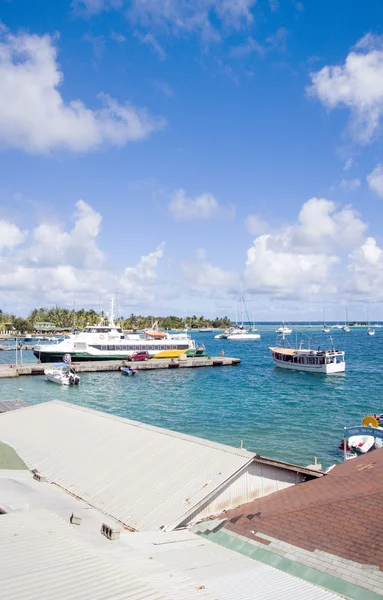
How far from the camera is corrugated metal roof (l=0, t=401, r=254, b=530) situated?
52.5 feet

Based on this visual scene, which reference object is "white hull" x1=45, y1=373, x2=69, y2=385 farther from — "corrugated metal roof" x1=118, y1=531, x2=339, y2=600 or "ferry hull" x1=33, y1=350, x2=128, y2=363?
"corrugated metal roof" x1=118, y1=531, x2=339, y2=600

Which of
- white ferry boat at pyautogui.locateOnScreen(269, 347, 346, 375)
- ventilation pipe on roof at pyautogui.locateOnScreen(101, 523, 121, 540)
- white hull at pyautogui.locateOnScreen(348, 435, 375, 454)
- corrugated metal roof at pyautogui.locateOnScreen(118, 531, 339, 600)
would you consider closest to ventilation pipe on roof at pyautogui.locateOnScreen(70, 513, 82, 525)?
ventilation pipe on roof at pyautogui.locateOnScreen(101, 523, 121, 540)

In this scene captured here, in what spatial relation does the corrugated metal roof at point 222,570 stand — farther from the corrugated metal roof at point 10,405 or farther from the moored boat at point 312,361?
the moored boat at point 312,361

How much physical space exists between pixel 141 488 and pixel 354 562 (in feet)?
24.7

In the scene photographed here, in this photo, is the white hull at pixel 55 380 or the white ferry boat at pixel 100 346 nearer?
the white hull at pixel 55 380

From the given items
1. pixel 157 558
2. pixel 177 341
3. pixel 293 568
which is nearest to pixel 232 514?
pixel 293 568

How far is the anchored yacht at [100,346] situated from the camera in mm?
82125

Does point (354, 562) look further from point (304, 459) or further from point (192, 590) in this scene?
point (304, 459)

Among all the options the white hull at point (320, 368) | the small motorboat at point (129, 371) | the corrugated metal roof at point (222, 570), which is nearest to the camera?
the corrugated metal roof at point (222, 570)

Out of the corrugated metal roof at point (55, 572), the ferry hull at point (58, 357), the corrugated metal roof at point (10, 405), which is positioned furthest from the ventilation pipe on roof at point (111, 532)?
the ferry hull at point (58, 357)

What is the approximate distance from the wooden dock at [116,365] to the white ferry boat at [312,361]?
11.0 metres

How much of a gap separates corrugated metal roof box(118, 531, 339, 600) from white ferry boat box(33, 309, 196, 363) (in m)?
71.3

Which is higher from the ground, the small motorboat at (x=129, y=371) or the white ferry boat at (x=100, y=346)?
the white ferry boat at (x=100, y=346)

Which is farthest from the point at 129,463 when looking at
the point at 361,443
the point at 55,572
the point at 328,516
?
the point at 361,443
